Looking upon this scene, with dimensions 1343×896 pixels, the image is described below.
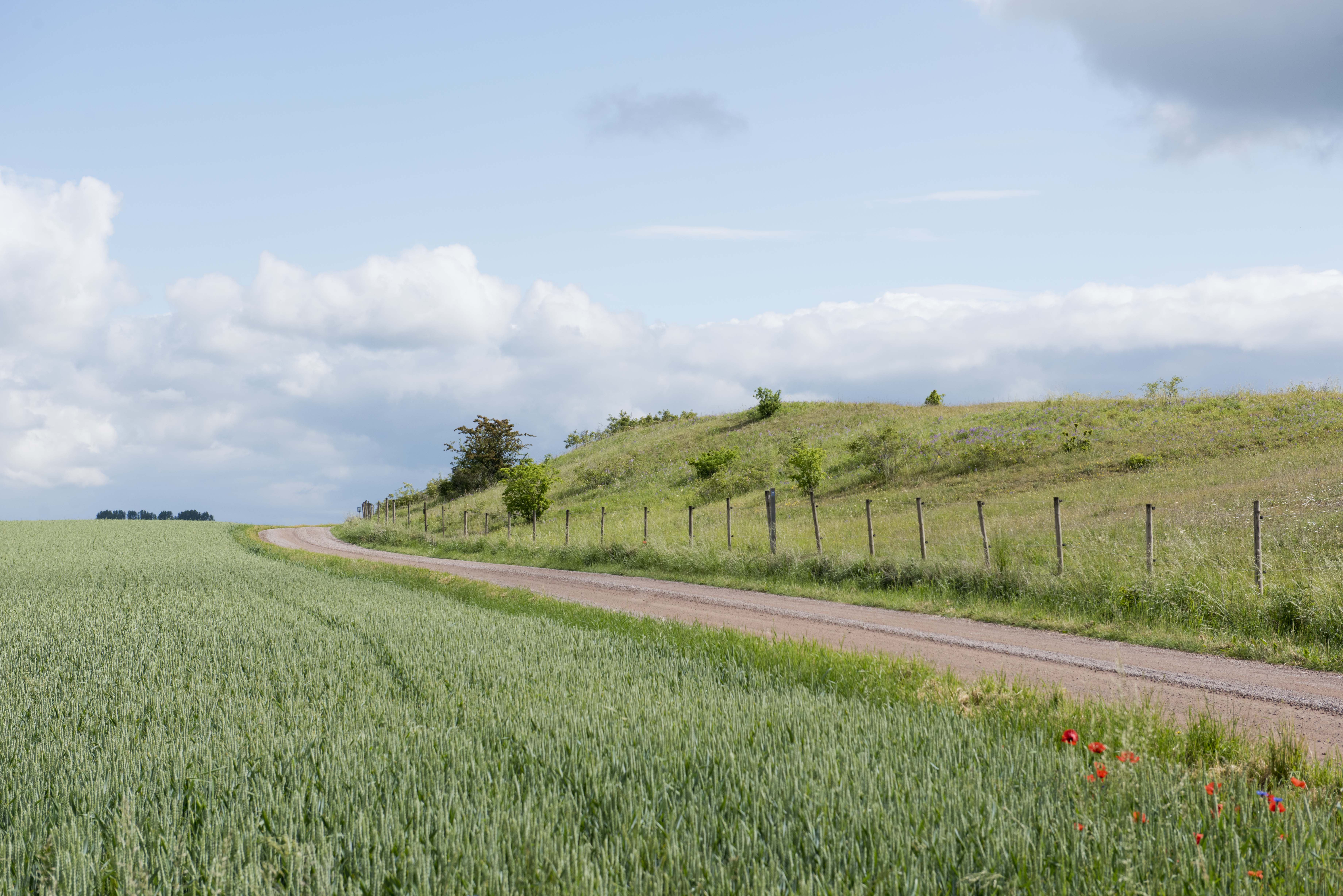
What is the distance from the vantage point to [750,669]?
815 centimetres

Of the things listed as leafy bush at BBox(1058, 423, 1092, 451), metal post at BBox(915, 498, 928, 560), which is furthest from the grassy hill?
metal post at BBox(915, 498, 928, 560)

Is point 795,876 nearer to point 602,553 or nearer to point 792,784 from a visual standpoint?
point 792,784

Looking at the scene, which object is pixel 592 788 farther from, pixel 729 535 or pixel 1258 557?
pixel 729 535

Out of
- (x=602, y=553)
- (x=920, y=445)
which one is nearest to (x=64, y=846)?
(x=602, y=553)

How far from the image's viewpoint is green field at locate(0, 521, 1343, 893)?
333 cm

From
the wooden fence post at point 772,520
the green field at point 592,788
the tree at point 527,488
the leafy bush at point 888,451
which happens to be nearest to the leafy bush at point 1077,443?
the leafy bush at point 888,451

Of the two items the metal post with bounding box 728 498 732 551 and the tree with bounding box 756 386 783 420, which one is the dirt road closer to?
the metal post with bounding box 728 498 732 551

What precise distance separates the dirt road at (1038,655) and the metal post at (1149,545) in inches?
125

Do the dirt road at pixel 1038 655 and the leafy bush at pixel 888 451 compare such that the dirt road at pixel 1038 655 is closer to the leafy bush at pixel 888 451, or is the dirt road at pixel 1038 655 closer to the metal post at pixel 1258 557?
the metal post at pixel 1258 557

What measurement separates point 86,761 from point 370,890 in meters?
3.15

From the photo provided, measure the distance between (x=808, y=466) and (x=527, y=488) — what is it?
1536 centimetres

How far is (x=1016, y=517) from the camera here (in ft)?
86.1

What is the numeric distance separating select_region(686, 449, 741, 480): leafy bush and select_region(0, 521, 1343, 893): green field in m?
39.3

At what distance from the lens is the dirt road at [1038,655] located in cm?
812
